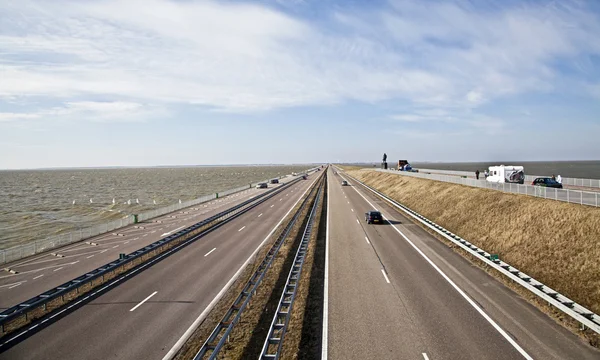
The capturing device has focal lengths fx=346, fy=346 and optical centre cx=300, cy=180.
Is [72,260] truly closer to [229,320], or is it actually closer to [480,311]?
[229,320]

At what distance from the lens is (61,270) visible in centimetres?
2270

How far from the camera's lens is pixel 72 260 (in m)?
25.4

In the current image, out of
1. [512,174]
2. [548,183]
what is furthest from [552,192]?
[512,174]

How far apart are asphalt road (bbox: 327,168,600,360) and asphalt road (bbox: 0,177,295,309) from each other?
1617 cm

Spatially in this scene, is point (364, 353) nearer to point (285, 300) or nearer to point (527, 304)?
point (285, 300)

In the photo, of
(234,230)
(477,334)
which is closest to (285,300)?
(477,334)

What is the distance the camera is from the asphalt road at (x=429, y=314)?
11.8m

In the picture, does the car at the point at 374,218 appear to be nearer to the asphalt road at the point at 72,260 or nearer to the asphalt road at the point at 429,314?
the asphalt road at the point at 429,314

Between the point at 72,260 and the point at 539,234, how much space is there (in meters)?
32.2

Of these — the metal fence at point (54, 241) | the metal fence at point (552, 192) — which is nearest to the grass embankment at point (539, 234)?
the metal fence at point (552, 192)

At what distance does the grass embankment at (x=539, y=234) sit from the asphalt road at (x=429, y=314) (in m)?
2.69

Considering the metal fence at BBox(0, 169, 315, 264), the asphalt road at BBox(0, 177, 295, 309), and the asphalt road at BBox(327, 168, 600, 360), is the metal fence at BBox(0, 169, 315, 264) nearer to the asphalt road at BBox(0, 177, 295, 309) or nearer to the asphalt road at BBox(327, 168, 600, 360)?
the asphalt road at BBox(0, 177, 295, 309)

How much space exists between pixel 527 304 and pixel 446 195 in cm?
2838

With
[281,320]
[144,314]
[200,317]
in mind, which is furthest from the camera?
[144,314]
